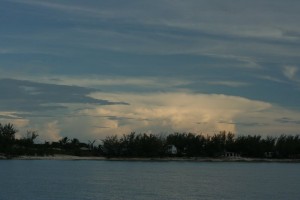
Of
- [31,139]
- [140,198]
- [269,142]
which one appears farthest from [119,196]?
[269,142]

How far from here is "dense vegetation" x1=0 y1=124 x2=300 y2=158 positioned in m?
136

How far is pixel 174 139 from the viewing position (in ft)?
510

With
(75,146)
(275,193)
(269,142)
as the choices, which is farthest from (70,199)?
(269,142)

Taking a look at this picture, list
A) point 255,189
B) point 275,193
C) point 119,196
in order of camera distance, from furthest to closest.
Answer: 1. point 255,189
2. point 275,193
3. point 119,196

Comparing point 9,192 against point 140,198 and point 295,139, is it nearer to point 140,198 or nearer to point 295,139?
point 140,198

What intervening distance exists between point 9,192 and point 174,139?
10993cm

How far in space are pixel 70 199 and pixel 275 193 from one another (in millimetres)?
20900

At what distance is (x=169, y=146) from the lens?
152 meters

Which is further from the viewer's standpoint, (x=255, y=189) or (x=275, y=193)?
(x=255, y=189)

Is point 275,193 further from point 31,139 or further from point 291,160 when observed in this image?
point 291,160

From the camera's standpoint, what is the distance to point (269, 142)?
163750 mm

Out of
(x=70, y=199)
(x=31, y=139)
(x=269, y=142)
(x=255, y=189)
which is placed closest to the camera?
(x=70, y=199)

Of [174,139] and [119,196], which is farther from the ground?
[174,139]

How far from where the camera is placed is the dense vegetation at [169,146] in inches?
5364
